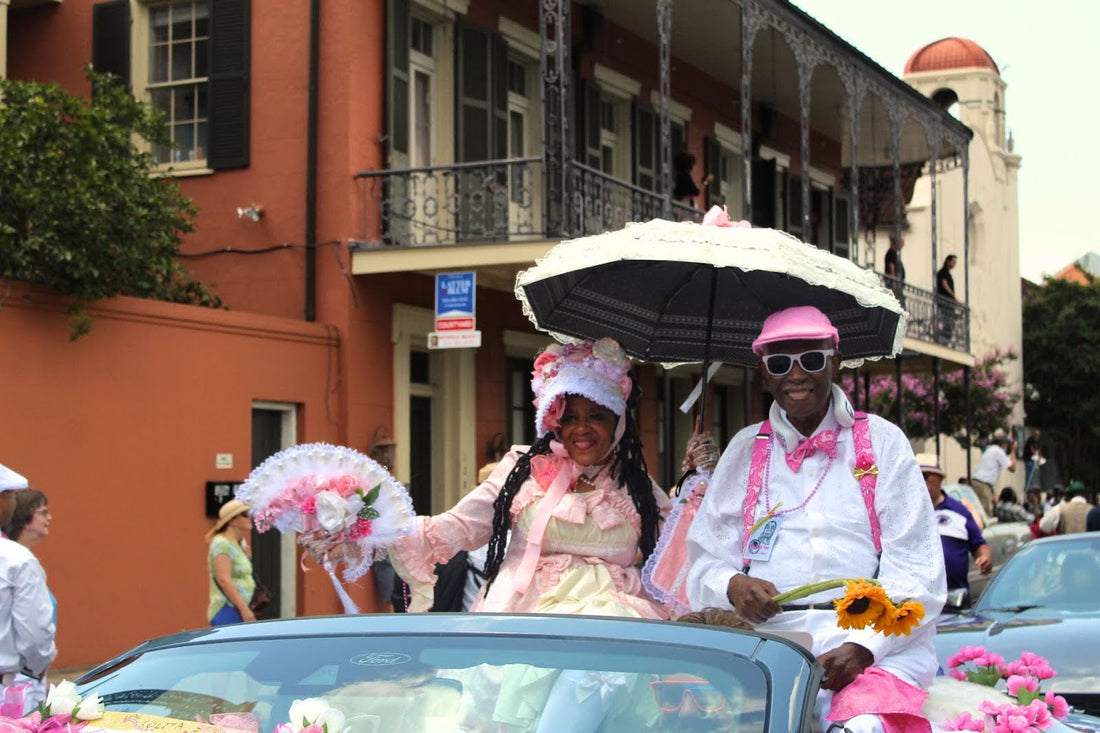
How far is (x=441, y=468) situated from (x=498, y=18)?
5045 mm

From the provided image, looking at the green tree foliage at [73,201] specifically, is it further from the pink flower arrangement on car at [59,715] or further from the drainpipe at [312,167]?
the pink flower arrangement on car at [59,715]

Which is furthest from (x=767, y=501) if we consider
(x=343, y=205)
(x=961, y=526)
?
(x=343, y=205)

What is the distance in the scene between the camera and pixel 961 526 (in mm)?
11141

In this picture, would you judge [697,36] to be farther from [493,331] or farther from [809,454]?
[809,454]

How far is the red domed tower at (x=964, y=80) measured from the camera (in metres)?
45.6

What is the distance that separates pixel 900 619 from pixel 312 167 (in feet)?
40.7

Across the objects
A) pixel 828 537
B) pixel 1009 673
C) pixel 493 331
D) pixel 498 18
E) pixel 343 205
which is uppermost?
pixel 498 18

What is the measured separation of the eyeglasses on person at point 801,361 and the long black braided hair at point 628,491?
1079mm

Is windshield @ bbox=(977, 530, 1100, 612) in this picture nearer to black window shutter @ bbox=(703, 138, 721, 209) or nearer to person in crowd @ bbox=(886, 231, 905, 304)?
person in crowd @ bbox=(886, 231, 905, 304)

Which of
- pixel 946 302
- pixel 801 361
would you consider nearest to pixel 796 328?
pixel 801 361

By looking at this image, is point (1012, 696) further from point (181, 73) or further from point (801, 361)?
point (181, 73)

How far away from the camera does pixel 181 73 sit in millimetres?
16891

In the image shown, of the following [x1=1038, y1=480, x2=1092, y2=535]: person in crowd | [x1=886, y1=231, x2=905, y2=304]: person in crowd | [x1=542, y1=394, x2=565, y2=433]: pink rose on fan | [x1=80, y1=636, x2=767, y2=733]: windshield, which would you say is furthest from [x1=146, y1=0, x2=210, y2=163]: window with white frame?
[x1=80, y1=636, x2=767, y2=733]: windshield

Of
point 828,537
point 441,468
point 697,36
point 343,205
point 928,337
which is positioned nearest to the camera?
point 828,537
